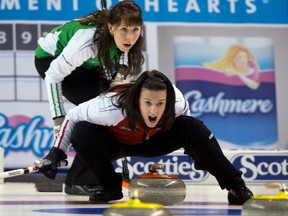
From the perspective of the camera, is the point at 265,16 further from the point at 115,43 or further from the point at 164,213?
the point at 164,213

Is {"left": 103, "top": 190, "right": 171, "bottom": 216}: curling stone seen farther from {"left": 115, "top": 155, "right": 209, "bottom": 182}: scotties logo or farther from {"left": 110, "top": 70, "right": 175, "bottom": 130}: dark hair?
{"left": 115, "top": 155, "right": 209, "bottom": 182}: scotties logo

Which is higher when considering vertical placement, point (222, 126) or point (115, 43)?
point (115, 43)

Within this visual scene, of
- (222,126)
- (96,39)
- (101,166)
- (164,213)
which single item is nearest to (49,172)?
(101,166)

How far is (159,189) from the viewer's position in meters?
3.25

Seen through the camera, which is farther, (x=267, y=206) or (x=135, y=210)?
(x=267, y=206)

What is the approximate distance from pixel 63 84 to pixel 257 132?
7.89ft

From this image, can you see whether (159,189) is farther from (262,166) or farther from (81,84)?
(262,166)

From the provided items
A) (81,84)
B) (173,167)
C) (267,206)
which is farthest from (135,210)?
(173,167)

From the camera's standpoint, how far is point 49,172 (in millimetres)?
3514

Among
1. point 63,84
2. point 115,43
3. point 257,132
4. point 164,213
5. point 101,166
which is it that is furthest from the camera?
point 257,132

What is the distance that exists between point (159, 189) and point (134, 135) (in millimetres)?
247

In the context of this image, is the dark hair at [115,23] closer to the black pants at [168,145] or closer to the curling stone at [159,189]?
the black pants at [168,145]

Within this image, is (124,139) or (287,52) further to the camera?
(287,52)

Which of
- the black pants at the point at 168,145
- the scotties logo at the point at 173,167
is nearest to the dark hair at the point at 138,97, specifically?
the black pants at the point at 168,145
